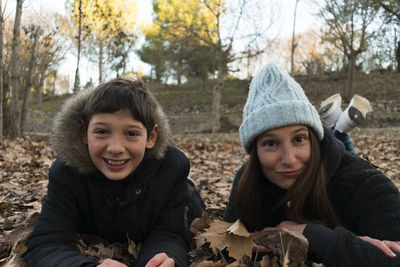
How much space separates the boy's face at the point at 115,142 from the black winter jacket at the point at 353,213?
0.65m

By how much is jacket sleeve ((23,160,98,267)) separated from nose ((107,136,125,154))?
1.05 feet

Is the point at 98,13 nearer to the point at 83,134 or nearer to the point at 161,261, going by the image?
the point at 83,134

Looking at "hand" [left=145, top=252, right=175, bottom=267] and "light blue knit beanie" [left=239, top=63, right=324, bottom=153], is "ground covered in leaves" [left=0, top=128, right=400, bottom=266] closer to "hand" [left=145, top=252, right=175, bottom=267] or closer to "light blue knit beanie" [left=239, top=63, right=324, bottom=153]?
"hand" [left=145, top=252, right=175, bottom=267]

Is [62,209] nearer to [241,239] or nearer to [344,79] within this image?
[241,239]

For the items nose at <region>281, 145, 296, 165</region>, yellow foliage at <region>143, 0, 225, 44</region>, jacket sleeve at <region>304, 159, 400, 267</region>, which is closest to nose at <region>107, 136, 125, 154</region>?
nose at <region>281, 145, 296, 165</region>

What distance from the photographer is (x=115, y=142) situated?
172 centimetres

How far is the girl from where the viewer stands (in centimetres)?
159

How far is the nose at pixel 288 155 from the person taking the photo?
166cm

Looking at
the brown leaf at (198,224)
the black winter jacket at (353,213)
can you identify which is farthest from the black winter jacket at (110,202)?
the black winter jacket at (353,213)

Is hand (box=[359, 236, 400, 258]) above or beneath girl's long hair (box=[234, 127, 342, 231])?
beneath

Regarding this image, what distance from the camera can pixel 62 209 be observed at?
1763 millimetres

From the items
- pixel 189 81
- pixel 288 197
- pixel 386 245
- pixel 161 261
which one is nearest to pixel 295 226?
pixel 288 197

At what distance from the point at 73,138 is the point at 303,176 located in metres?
1.26

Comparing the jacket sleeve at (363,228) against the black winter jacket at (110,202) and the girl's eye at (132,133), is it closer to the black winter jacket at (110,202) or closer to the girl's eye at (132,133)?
the black winter jacket at (110,202)
